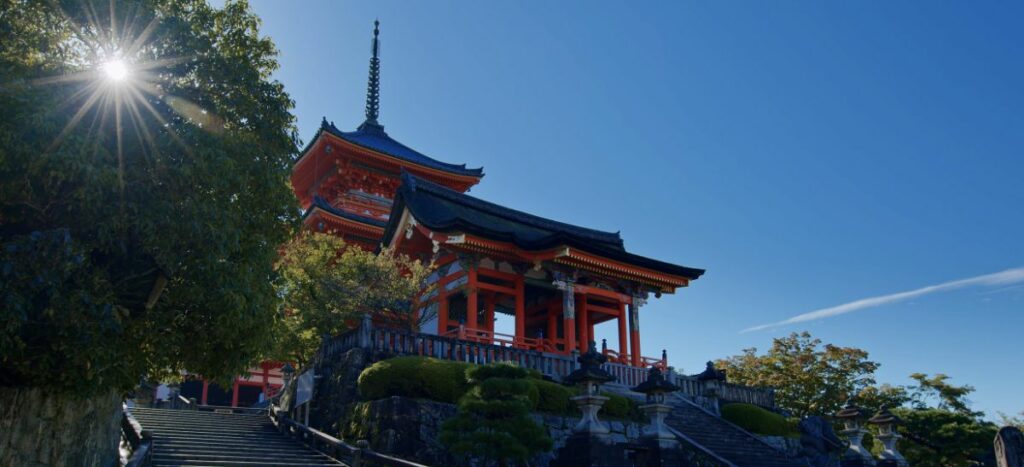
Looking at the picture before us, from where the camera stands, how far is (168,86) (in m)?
10.2

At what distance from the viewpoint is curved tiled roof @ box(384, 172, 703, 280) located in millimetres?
21578

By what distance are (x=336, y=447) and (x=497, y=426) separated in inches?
176

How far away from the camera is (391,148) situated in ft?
133

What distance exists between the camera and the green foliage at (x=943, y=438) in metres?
25.5

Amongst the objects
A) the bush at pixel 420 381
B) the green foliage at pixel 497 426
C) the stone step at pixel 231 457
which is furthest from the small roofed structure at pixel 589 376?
the stone step at pixel 231 457

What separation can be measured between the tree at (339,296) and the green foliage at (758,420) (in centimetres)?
919

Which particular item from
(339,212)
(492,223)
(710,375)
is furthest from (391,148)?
(710,375)

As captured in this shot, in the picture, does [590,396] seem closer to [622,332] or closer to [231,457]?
[231,457]

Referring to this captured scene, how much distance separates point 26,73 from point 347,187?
28.0 metres

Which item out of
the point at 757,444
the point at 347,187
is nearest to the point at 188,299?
the point at 757,444

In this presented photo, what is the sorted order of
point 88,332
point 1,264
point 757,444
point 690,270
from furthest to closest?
1. point 690,270
2. point 757,444
3. point 88,332
4. point 1,264

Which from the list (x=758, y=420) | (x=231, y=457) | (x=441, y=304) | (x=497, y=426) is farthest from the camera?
(x=441, y=304)

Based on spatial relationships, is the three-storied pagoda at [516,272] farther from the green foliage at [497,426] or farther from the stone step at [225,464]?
the green foliage at [497,426]

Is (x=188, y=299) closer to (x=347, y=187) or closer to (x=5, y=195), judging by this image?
(x=5, y=195)
